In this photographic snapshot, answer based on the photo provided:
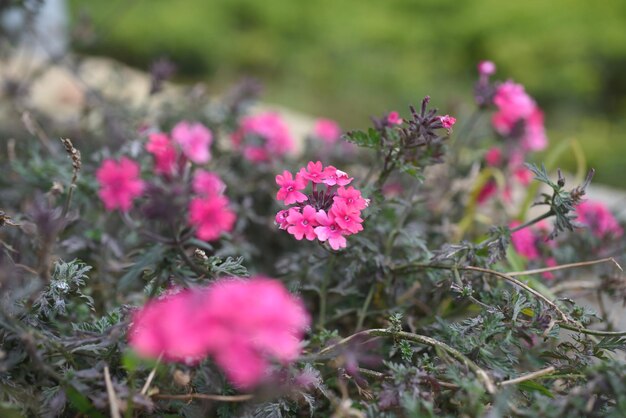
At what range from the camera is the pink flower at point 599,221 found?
1464mm

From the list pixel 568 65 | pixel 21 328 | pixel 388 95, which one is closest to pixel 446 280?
pixel 21 328

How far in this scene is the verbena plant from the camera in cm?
76

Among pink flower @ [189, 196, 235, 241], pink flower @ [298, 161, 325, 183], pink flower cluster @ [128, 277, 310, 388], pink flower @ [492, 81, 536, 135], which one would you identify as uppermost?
pink flower @ [492, 81, 536, 135]

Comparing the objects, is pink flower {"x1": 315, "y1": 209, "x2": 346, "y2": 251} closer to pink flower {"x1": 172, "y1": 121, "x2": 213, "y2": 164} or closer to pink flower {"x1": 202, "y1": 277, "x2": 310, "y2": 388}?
pink flower {"x1": 202, "y1": 277, "x2": 310, "y2": 388}

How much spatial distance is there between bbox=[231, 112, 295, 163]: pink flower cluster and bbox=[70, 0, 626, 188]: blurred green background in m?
1.70

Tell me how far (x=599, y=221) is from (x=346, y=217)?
0.86 meters

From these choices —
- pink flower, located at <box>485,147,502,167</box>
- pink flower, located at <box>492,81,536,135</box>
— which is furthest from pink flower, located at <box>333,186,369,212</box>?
pink flower, located at <box>485,147,502,167</box>

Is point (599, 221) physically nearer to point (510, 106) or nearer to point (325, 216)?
point (510, 106)

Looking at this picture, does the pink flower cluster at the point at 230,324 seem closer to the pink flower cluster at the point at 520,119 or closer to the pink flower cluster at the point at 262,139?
the pink flower cluster at the point at 520,119

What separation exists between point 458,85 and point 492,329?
324 centimetres

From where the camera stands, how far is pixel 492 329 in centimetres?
94

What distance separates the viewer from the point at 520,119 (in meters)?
1.66

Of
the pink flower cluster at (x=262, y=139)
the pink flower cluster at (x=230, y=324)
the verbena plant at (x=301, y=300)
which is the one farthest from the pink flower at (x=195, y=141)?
the pink flower cluster at (x=230, y=324)

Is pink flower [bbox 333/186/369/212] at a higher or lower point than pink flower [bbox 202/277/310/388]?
higher
